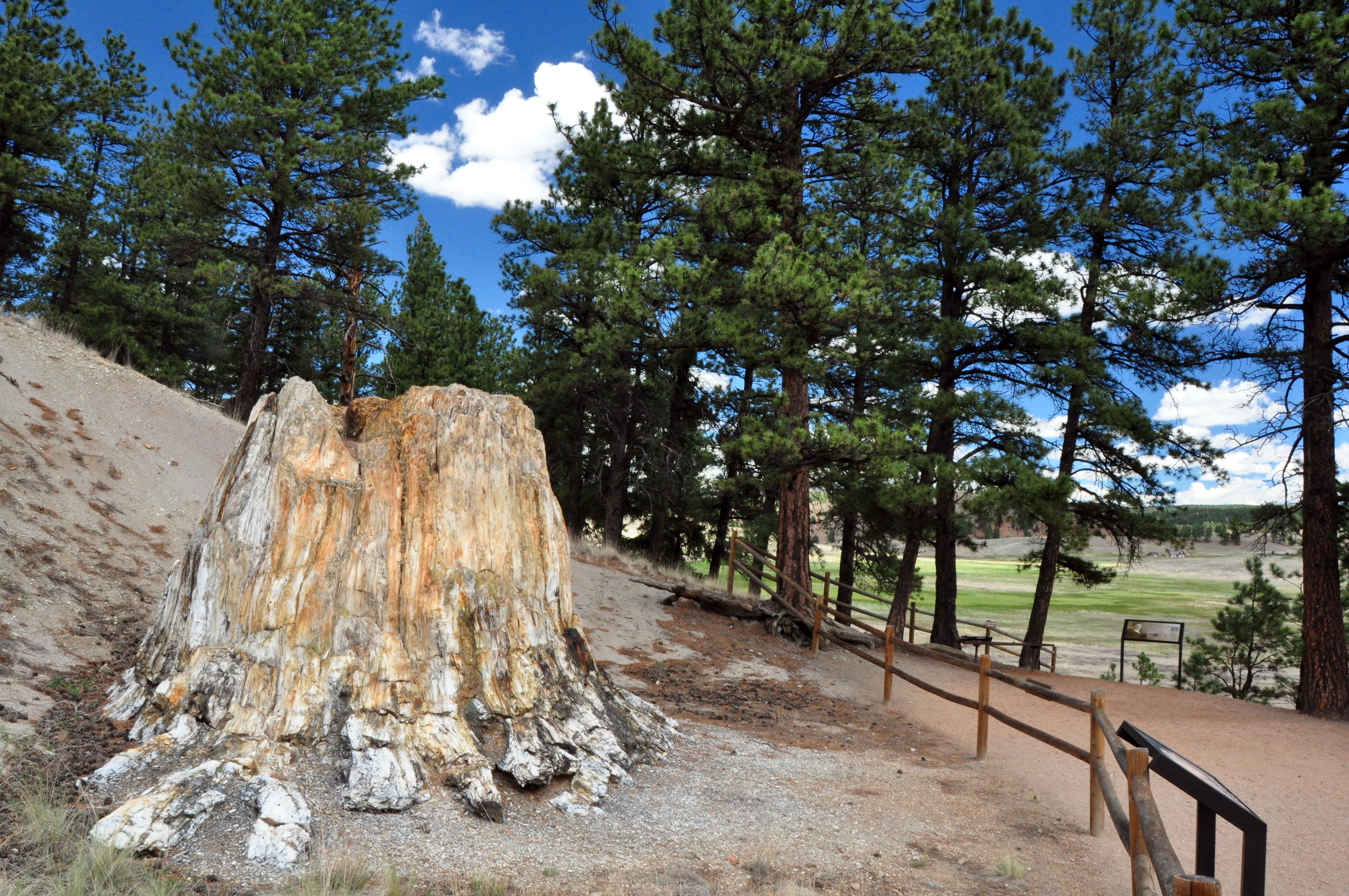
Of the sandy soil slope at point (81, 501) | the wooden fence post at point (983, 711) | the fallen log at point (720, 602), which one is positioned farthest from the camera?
the fallen log at point (720, 602)

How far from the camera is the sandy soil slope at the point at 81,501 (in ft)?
23.4

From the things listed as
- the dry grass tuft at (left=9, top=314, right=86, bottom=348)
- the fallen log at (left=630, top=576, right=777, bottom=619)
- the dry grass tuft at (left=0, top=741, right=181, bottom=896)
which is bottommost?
the dry grass tuft at (left=0, top=741, right=181, bottom=896)

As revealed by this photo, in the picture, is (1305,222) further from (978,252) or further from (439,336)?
(439,336)

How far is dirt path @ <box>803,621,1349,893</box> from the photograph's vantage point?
6.32 m

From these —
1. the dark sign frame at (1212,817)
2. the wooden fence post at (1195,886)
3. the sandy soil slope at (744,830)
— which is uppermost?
the dark sign frame at (1212,817)

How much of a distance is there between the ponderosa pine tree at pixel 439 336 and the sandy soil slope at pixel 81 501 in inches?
237

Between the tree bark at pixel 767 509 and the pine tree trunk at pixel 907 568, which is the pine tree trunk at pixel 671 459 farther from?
the pine tree trunk at pixel 907 568

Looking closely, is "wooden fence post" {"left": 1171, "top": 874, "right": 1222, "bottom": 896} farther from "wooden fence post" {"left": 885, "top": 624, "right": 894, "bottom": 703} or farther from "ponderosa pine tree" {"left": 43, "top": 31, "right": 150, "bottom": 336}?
"ponderosa pine tree" {"left": 43, "top": 31, "right": 150, "bottom": 336}

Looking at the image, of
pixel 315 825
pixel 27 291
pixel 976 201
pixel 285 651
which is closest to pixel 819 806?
pixel 315 825

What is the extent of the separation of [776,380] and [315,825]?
19.0 metres

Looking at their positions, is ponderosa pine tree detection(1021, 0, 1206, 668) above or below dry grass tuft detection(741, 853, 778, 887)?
above

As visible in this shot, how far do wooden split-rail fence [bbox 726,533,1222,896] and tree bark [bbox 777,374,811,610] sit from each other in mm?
172

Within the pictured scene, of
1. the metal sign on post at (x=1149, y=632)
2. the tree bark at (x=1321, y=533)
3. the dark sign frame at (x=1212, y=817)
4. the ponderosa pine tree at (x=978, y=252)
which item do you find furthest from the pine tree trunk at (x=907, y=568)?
the dark sign frame at (x=1212, y=817)

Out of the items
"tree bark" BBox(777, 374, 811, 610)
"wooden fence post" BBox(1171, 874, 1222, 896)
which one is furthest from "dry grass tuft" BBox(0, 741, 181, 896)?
"tree bark" BBox(777, 374, 811, 610)
